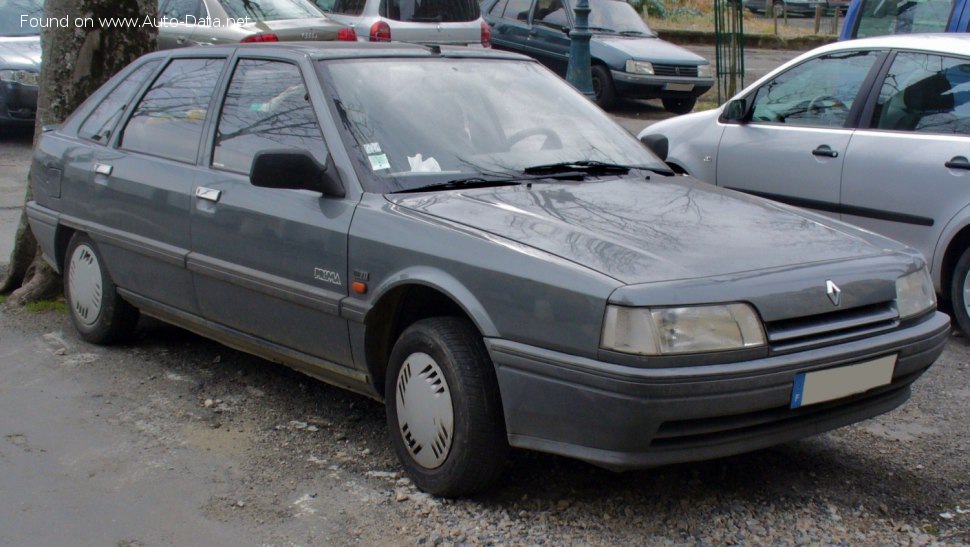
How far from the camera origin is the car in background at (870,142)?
6.22m

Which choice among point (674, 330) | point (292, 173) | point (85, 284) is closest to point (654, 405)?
point (674, 330)

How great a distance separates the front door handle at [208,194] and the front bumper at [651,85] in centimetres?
1106

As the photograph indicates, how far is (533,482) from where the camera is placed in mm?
4234

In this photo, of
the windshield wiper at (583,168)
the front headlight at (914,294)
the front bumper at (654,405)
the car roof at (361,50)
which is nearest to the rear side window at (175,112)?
the car roof at (361,50)

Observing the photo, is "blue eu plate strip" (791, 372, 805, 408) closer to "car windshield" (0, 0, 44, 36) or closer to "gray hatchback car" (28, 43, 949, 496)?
"gray hatchback car" (28, 43, 949, 496)

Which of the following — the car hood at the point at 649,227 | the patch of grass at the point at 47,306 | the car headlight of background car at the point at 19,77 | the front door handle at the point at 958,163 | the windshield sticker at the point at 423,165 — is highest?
the windshield sticker at the point at 423,165

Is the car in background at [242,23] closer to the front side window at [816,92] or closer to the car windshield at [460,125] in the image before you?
the front side window at [816,92]

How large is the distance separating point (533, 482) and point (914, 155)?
333cm

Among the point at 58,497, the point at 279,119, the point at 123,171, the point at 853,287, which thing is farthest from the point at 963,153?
the point at 58,497

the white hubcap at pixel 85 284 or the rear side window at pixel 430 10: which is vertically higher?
the rear side window at pixel 430 10

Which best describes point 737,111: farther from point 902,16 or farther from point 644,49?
point 644,49

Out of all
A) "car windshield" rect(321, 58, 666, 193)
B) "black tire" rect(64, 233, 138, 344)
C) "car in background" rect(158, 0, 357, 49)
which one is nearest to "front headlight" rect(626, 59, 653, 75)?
"car in background" rect(158, 0, 357, 49)

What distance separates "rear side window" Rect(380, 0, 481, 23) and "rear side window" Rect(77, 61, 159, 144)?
9.21m

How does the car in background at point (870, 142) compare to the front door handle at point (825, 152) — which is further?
the front door handle at point (825, 152)
